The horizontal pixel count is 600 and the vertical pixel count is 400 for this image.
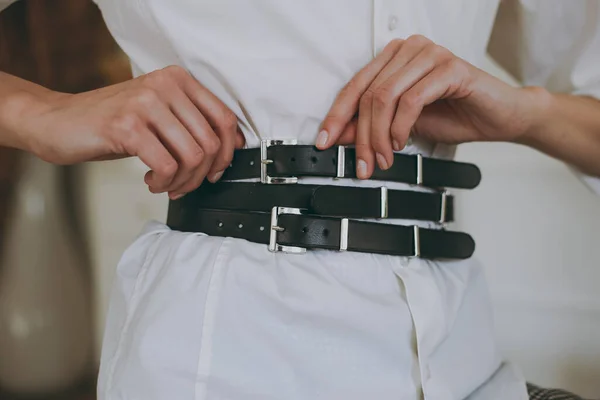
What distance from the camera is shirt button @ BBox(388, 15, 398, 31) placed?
60cm

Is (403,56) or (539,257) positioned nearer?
(403,56)

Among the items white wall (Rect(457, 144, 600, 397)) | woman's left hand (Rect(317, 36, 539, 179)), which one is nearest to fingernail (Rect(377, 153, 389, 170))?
woman's left hand (Rect(317, 36, 539, 179))

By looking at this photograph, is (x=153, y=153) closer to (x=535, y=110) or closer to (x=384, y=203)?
(x=384, y=203)

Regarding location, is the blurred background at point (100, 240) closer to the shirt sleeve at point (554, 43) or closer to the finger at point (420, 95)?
the shirt sleeve at point (554, 43)

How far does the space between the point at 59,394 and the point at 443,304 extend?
1185 millimetres

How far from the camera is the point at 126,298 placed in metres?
0.63

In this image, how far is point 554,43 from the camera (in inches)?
33.3

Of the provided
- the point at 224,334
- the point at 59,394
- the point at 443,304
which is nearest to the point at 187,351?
the point at 224,334

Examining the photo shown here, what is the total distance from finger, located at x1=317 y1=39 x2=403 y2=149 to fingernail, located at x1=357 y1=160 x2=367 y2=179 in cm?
3

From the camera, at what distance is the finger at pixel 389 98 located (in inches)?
21.5

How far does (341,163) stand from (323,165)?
0.02 meters

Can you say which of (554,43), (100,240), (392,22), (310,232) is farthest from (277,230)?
(100,240)

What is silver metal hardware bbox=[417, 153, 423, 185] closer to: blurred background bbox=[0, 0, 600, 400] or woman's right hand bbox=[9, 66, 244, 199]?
woman's right hand bbox=[9, 66, 244, 199]

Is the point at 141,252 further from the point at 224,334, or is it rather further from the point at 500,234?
the point at 500,234
